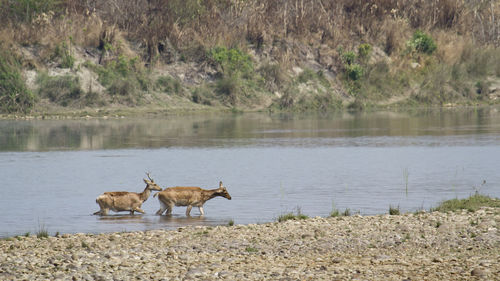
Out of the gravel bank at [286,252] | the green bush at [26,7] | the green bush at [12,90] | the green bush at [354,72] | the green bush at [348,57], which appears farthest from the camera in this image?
the green bush at [348,57]

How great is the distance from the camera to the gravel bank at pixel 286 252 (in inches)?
437

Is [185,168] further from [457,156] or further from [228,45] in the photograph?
[228,45]

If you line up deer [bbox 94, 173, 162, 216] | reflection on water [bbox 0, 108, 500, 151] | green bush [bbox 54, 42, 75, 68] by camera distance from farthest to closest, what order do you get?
green bush [bbox 54, 42, 75, 68] < reflection on water [bbox 0, 108, 500, 151] < deer [bbox 94, 173, 162, 216]

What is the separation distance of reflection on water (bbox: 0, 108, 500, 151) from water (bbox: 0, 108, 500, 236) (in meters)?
0.06

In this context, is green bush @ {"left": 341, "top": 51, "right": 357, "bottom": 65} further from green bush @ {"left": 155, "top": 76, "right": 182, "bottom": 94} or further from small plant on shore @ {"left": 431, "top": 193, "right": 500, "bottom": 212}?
small plant on shore @ {"left": 431, "top": 193, "right": 500, "bottom": 212}

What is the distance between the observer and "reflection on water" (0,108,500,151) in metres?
33.9

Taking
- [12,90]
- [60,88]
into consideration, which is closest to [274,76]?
[60,88]

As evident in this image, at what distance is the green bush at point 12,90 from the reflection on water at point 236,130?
8.70 feet

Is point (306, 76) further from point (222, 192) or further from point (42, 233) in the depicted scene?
point (42, 233)

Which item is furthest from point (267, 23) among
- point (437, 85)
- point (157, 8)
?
point (437, 85)

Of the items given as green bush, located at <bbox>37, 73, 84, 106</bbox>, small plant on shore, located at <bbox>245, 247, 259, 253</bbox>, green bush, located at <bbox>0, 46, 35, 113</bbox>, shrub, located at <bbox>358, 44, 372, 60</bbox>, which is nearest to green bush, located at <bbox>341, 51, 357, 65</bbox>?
shrub, located at <bbox>358, 44, 372, 60</bbox>

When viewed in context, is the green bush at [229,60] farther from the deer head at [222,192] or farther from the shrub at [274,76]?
the deer head at [222,192]

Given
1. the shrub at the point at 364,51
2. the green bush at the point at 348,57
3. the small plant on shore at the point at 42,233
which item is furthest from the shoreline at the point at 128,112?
the small plant on shore at the point at 42,233

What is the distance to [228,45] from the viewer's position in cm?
5631
